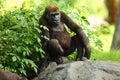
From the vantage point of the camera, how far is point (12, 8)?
32.3 ft

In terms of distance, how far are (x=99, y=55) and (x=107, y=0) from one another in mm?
20750

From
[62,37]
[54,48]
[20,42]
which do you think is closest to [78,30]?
[62,37]

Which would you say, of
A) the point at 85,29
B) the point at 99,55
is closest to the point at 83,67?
the point at 85,29

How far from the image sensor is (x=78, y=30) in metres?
9.40

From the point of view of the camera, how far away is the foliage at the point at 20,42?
873cm

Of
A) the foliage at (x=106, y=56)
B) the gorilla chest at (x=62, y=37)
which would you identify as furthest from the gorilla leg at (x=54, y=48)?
the foliage at (x=106, y=56)

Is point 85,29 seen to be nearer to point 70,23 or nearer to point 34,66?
point 70,23

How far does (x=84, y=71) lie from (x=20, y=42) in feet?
5.21

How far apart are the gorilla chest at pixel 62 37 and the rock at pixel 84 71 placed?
3.01ft

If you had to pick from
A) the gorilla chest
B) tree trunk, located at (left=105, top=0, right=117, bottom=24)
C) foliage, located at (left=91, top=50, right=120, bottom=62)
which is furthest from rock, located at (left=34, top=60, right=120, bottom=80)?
tree trunk, located at (left=105, top=0, right=117, bottom=24)

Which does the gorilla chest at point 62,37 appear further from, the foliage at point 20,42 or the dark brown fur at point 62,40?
the foliage at point 20,42

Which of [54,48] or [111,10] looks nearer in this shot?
[54,48]

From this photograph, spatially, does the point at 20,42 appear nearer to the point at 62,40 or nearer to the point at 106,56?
the point at 62,40

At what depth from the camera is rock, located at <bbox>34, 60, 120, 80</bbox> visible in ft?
25.5
